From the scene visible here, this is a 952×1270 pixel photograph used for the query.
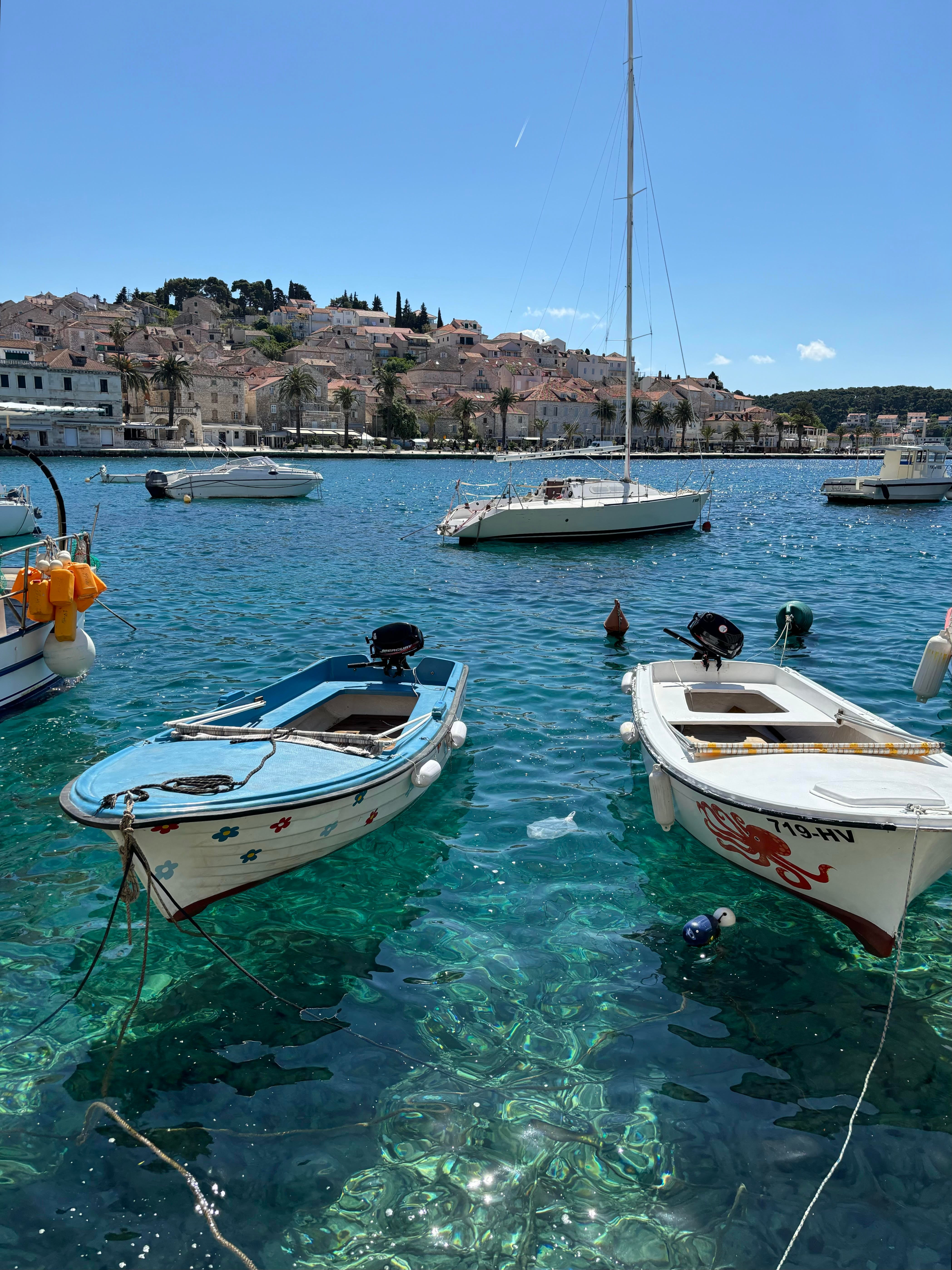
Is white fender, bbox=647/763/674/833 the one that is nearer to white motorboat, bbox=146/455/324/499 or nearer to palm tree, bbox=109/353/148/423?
white motorboat, bbox=146/455/324/499

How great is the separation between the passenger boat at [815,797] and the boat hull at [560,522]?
20191mm

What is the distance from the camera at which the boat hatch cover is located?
6.20m

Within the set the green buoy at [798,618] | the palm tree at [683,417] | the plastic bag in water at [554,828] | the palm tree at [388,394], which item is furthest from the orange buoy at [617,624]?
the palm tree at [683,417]

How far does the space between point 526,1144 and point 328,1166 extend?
1.20 m

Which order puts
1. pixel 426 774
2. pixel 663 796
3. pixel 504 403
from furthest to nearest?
1. pixel 504 403
2. pixel 426 774
3. pixel 663 796

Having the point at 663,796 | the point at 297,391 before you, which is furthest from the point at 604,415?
the point at 663,796

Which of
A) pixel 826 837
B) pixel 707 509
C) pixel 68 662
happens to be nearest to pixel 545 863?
pixel 826 837

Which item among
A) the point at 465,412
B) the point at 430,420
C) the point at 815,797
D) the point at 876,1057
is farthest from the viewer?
the point at 465,412

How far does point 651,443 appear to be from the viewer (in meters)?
154

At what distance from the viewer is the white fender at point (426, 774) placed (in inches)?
324

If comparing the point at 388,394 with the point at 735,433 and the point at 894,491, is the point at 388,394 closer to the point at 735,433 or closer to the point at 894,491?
the point at 735,433

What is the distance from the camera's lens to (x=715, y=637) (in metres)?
11.8

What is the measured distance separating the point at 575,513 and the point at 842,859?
24.3m

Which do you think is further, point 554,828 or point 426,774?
point 554,828
